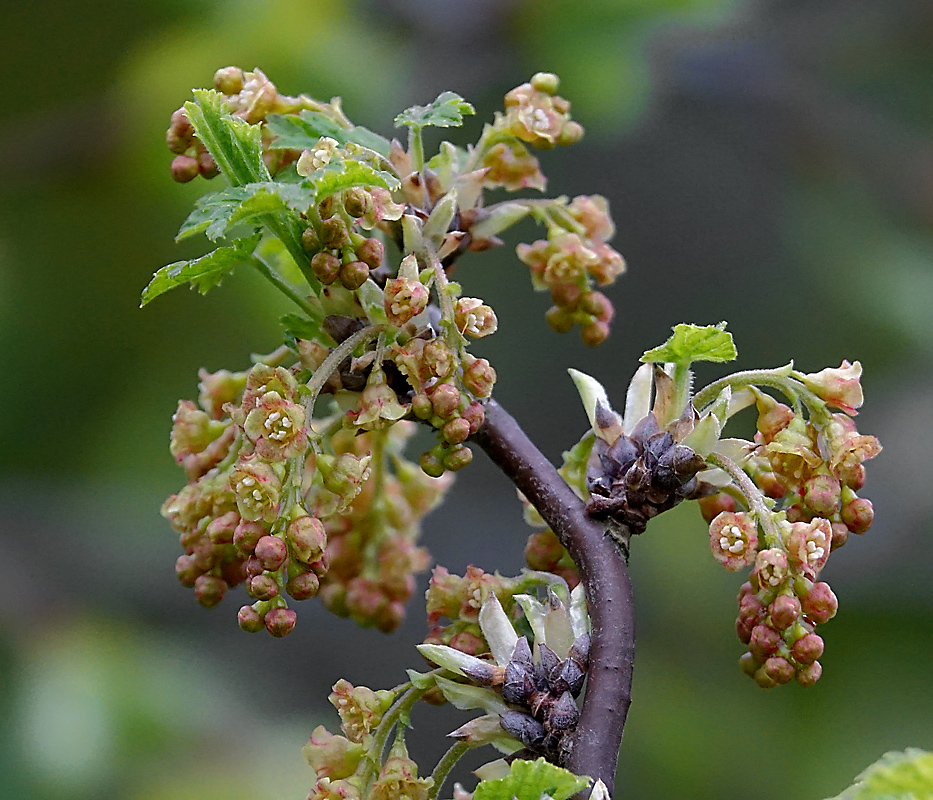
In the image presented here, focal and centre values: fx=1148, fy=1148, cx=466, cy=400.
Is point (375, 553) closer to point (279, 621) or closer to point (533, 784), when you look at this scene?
point (279, 621)

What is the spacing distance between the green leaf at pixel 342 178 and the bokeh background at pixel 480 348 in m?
1.83

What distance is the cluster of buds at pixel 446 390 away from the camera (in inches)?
35.4

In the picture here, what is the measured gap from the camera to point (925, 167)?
360 centimetres

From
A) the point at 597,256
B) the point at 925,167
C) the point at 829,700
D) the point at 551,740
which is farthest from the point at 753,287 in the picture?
the point at 551,740

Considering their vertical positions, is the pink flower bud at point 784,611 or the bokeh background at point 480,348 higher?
the bokeh background at point 480,348

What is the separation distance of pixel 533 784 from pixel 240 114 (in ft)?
2.11

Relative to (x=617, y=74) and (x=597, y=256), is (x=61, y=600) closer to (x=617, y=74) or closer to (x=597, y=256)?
(x=617, y=74)

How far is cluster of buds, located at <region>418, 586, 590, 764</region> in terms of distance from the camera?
886 millimetres

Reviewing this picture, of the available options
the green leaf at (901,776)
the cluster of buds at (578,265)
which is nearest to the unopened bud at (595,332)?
the cluster of buds at (578,265)

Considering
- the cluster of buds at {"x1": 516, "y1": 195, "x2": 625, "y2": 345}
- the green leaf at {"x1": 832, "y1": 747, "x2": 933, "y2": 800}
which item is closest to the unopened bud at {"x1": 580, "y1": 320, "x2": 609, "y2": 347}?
the cluster of buds at {"x1": 516, "y1": 195, "x2": 625, "y2": 345}

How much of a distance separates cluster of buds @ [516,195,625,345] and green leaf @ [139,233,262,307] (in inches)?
11.1

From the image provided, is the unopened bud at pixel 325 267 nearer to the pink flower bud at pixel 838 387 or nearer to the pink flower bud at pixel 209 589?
the pink flower bud at pixel 209 589

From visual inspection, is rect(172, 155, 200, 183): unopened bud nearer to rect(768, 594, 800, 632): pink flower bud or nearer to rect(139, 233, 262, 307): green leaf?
rect(139, 233, 262, 307): green leaf

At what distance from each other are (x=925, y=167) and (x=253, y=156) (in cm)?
315
